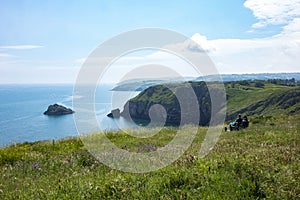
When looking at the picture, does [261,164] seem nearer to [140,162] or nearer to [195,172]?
[195,172]

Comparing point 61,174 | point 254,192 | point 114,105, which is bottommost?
point 61,174

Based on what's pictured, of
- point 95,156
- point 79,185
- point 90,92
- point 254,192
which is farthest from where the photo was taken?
point 90,92

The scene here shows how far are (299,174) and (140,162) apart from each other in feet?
13.5

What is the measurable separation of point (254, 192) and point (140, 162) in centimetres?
371

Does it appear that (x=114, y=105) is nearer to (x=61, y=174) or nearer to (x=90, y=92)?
(x=90, y=92)

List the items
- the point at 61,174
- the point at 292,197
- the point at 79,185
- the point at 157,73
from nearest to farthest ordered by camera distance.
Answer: the point at 292,197, the point at 79,185, the point at 61,174, the point at 157,73

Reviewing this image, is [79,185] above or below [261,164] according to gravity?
below

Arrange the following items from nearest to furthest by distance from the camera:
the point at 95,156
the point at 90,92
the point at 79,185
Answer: the point at 79,185
the point at 95,156
the point at 90,92

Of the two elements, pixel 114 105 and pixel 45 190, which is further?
pixel 114 105

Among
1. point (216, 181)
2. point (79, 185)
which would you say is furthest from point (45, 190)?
point (216, 181)

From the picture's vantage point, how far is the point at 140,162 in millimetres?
8164

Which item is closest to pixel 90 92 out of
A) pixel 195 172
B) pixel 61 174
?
pixel 61 174

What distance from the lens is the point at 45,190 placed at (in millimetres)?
6047

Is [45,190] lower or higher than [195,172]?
lower
